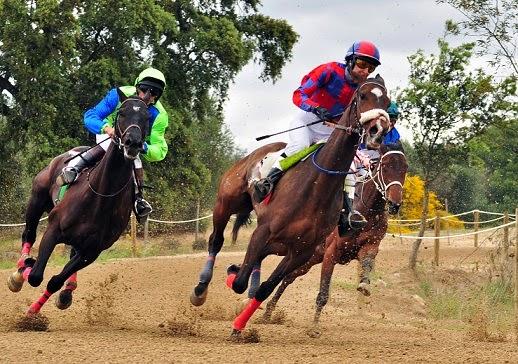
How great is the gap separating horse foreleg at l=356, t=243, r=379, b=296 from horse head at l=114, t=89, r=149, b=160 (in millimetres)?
3896

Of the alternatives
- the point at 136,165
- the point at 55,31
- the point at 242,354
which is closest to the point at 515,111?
the point at 136,165

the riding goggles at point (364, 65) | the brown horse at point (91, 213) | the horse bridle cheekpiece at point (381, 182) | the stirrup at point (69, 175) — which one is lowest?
the brown horse at point (91, 213)

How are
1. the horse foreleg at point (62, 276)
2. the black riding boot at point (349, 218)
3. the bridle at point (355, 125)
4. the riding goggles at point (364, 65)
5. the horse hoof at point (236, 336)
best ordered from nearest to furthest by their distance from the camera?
the bridle at point (355, 125)
the horse hoof at point (236, 336)
the riding goggles at point (364, 65)
the horse foreleg at point (62, 276)
the black riding boot at point (349, 218)

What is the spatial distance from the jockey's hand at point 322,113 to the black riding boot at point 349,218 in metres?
0.95

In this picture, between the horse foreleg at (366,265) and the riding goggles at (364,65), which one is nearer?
the riding goggles at (364,65)

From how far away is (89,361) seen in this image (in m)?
7.55

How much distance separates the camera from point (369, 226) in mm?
12695

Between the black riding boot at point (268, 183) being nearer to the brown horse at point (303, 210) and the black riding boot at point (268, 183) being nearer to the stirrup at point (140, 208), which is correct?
the brown horse at point (303, 210)

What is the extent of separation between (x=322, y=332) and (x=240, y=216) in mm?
2113

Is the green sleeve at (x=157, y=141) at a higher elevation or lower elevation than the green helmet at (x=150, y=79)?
lower

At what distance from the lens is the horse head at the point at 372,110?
336 inches

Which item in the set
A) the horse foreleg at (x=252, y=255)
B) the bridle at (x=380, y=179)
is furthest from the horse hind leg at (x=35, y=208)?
the bridle at (x=380, y=179)

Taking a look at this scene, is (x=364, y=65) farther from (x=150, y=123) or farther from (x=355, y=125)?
(x=150, y=123)

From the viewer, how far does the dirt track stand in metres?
8.23
